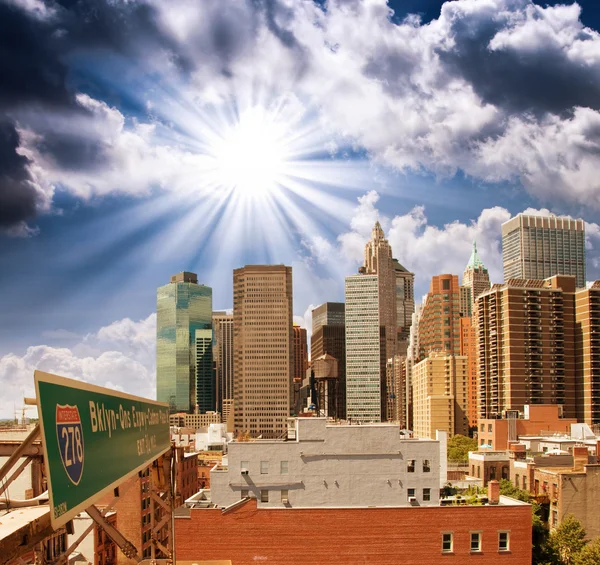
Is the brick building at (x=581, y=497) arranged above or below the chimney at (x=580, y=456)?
below

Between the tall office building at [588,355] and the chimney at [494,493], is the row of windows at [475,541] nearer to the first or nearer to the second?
the chimney at [494,493]

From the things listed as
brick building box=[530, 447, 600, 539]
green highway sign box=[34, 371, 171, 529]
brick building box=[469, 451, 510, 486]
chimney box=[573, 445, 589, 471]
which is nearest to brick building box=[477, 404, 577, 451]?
brick building box=[469, 451, 510, 486]

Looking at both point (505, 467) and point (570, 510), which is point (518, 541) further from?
point (505, 467)

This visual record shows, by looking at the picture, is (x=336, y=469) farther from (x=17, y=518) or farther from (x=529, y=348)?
(x=529, y=348)

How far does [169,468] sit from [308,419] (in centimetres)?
3109

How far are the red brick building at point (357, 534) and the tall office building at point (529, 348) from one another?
11724cm

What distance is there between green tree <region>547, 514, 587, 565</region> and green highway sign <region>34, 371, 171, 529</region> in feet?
175

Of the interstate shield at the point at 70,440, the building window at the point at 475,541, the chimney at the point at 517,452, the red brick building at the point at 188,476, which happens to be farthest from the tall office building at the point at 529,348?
the interstate shield at the point at 70,440

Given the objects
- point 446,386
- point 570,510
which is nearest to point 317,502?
point 570,510

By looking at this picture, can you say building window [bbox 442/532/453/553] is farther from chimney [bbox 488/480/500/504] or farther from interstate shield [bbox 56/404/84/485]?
interstate shield [bbox 56/404/84/485]

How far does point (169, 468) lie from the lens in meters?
19.3

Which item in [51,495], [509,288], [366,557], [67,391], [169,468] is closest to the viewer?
[51,495]

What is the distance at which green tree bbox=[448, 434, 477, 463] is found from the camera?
131 metres

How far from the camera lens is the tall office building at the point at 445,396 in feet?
614
